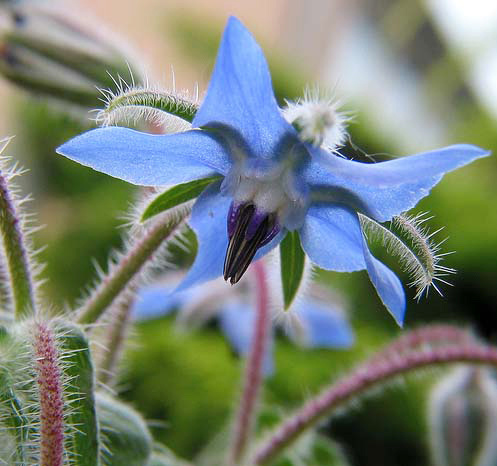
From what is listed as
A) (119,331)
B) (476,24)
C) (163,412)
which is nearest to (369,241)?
(119,331)

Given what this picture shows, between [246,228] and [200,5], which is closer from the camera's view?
[246,228]

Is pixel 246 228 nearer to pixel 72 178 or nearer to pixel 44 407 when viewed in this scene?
pixel 44 407

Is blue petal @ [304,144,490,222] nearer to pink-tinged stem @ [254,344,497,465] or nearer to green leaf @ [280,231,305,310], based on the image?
green leaf @ [280,231,305,310]

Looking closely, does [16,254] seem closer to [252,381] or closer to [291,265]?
A: [291,265]

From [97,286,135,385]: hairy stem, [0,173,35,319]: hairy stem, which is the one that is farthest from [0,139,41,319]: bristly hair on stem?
[97,286,135,385]: hairy stem

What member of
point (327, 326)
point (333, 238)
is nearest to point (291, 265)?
point (333, 238)
